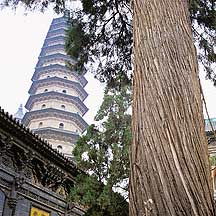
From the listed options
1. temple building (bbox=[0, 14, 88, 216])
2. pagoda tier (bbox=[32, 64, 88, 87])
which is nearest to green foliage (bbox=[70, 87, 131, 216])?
temple building (bbox=[0, 14, 88, 216])

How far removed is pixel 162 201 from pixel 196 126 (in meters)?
0.33

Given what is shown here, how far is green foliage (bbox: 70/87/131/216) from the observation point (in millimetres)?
6418

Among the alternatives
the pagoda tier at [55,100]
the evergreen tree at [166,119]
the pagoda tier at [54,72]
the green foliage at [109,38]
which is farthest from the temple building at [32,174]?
the pagoda tier at [54,72]

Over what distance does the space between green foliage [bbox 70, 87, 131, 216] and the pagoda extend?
10652 millimetres

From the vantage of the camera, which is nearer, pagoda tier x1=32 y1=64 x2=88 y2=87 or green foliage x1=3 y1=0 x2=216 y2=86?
green foliage x1=3 y1=0 x2=216 y2=86

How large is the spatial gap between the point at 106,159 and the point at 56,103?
12849 millimetres

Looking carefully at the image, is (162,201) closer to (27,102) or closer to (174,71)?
(174,71)

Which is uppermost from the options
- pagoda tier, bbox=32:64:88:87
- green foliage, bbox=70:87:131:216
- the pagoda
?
pagoda tier, bbox=32:64:88:87

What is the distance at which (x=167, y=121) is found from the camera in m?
1.27

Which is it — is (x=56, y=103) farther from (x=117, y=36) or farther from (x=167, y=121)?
(x=167, y=121)

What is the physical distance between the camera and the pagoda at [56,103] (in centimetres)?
1845

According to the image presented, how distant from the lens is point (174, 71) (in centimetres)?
139

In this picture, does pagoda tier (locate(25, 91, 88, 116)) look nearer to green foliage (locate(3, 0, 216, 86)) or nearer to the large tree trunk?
green foliage (locate(3, 0, 216, 86))

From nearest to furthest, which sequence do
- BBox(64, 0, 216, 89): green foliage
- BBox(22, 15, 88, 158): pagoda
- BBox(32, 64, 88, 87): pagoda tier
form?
BBox(64, 0, 216, 89): green foliage, BBox(22, 15, 88, 158): pagoda, BBox(32, 64, 88, 87): pagoda tier
